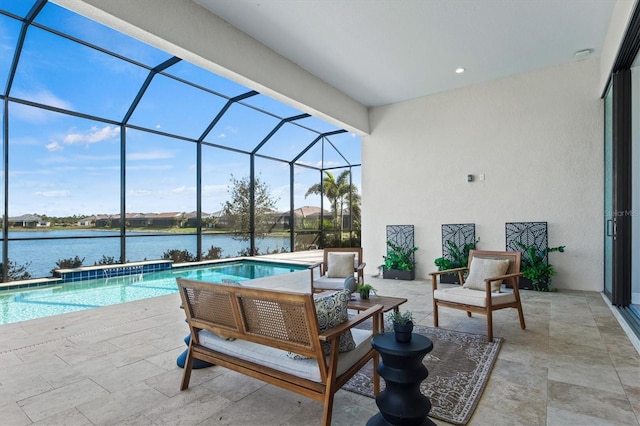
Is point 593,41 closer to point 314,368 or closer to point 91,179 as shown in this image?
point 314,368

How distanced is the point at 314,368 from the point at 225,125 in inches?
293

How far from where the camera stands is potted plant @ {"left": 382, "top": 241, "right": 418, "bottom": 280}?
22.5ft

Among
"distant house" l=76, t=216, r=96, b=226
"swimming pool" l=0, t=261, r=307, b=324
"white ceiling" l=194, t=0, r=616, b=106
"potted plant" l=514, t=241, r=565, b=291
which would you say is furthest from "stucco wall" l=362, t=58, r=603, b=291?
"distant house" l=76, t=216, r=96, b=226

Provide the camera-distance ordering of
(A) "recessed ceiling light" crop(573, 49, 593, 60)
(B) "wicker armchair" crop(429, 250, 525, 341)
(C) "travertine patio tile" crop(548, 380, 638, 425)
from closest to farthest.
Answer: (C) "travertine patio tile" crop(548, 380, 638, 425), (B) "wicker armchair" crop(429, 250, 525, 341), (A) "recessed ceiling light" crop(573, 49, 593, 60)

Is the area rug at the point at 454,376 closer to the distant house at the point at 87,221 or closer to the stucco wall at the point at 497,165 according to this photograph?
the stucco wall at the point at 497,165

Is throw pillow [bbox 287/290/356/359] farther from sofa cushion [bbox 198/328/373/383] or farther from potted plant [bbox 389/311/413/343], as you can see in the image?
potted plant [bbox 389/311/413/343]

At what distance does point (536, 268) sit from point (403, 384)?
5049 millimetres

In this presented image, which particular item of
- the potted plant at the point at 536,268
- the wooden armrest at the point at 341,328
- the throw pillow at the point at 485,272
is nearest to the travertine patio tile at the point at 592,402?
the wooden armrest at the point at 341,328

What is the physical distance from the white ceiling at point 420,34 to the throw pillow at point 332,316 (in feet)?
11.5

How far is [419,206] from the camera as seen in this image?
703cm

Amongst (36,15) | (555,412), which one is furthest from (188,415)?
(36,15)

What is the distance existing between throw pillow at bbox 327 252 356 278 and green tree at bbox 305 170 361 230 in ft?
20.3

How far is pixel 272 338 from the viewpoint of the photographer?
1980 mm

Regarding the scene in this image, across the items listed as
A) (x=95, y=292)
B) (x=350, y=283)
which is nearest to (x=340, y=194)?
(x=95, y=292)
